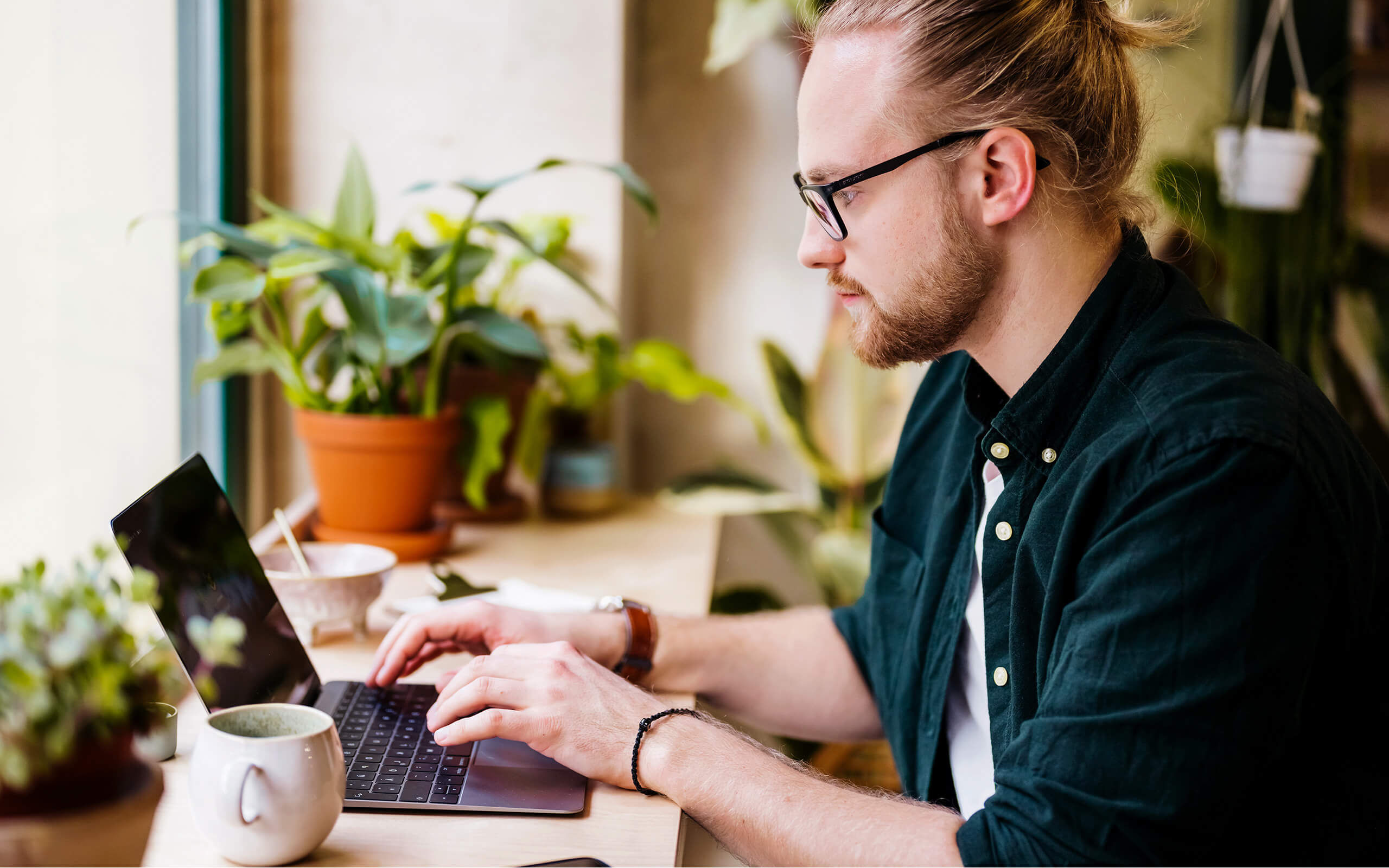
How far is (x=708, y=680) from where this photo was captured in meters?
1.24

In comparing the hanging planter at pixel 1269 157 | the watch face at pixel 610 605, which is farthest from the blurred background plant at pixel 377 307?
the hanging planter at pixel 1269 157

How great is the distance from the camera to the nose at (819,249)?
1137mm

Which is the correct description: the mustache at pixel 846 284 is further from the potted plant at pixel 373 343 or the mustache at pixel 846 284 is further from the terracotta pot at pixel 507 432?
the terracotta pot at pixel 507 432

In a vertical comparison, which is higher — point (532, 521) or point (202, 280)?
point (202, 280)

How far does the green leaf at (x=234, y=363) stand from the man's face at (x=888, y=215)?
0.85 m

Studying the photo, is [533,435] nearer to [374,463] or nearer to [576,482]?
[576,482]

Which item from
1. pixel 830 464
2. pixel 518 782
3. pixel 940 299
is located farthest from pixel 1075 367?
pixel 830 464

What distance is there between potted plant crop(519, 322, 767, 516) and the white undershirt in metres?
0.87

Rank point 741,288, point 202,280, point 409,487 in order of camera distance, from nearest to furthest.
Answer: point 202,280, point 409,487, point 741,288

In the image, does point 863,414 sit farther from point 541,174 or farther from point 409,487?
point 409,487

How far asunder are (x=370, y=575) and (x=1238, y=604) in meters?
0.87

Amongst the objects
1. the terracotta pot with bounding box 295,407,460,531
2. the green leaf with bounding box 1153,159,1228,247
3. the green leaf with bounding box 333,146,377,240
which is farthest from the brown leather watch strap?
the green leaf with bounding box 1153,159,1228,247

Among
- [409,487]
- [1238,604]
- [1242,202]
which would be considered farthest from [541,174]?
[1238,604]

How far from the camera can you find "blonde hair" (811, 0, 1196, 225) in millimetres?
1058
